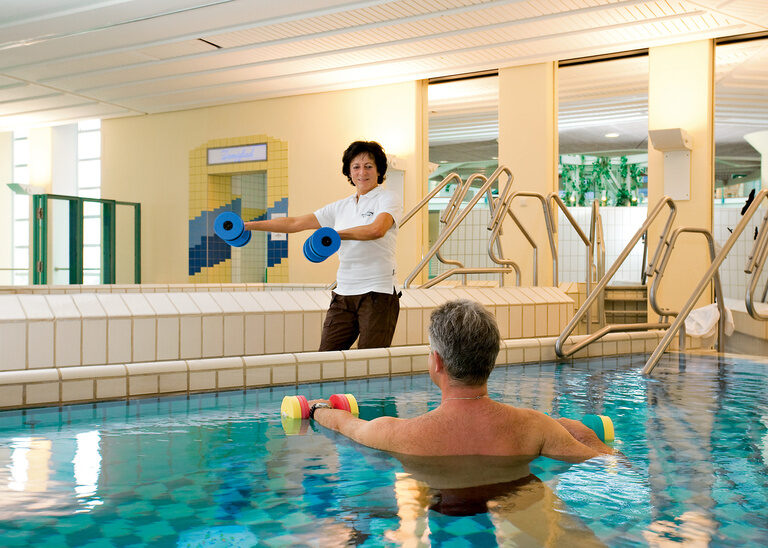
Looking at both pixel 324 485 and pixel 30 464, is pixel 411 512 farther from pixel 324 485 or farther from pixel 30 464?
pixel 30 464

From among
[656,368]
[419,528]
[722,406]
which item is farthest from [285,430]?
[656,368]

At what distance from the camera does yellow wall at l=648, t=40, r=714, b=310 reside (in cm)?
795

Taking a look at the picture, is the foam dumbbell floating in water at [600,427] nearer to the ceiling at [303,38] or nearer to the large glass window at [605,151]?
the ceiling at [303,38]

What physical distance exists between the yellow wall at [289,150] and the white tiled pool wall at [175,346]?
18.7 ft

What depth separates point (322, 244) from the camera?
2.89m

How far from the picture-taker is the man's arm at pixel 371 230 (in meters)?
3.05

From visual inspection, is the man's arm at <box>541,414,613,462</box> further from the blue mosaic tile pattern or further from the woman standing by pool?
the blue mosaic tile pattern

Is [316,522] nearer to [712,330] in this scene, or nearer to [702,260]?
[712,330]

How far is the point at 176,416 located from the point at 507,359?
2055 mm

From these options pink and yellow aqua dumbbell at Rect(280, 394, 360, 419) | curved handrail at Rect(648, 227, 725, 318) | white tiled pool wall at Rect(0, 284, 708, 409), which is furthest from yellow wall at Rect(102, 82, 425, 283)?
pink and yellow aqua dumbbell at Rect(280, 394, 360, 419)

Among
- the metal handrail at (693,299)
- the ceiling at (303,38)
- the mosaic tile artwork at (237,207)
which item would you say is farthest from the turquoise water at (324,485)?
the mosaic tile artwork at (237,207)

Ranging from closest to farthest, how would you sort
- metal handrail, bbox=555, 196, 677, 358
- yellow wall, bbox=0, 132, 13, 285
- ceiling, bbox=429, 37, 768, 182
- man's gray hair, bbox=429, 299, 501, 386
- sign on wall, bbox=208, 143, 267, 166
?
man's gray hair, bbox=429, 299, 501, 386, metal handrail, bbox=555, 196, 677, 358, ceiling, bbox=429, 37, 768, 182, sign on wall, bbox=208, 143, 267, 166, yellow wall, bbox=0, 132, 13, 285

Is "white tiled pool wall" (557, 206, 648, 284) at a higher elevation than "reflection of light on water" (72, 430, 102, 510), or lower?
higher

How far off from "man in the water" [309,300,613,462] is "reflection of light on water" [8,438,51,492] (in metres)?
0.92
